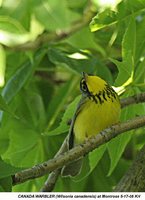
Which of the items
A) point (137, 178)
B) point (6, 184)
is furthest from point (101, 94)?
point (6, 184)

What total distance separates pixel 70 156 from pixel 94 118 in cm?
26

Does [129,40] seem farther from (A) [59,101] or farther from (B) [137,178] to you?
(A) [59,101]

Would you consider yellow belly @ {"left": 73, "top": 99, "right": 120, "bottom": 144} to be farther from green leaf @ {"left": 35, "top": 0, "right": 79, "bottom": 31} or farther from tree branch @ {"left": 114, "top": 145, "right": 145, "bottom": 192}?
green leaf @ {"left": 35, "top": 0, "right": 79, "bottom": 31}

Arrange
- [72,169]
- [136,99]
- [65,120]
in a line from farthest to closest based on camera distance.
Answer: [72,169]
[65,120]
[136,99]

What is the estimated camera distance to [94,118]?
3.57 feet

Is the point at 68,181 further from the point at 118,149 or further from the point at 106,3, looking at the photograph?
the point at 106,3

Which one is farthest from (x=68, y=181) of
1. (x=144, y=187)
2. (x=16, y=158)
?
(x=144, y=187)

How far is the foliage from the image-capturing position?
44.9 inches

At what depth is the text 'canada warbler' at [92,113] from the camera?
1.06 m

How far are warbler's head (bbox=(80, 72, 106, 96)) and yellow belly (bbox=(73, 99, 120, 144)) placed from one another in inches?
2.0

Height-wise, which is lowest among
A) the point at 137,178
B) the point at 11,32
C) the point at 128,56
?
the point at 137,178

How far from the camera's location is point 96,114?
1094 mm

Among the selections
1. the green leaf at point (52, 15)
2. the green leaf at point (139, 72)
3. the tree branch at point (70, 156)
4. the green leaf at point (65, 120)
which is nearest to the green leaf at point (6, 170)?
the tree branch at point (70, 156)

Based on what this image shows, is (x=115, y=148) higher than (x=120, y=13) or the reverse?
the reverse
